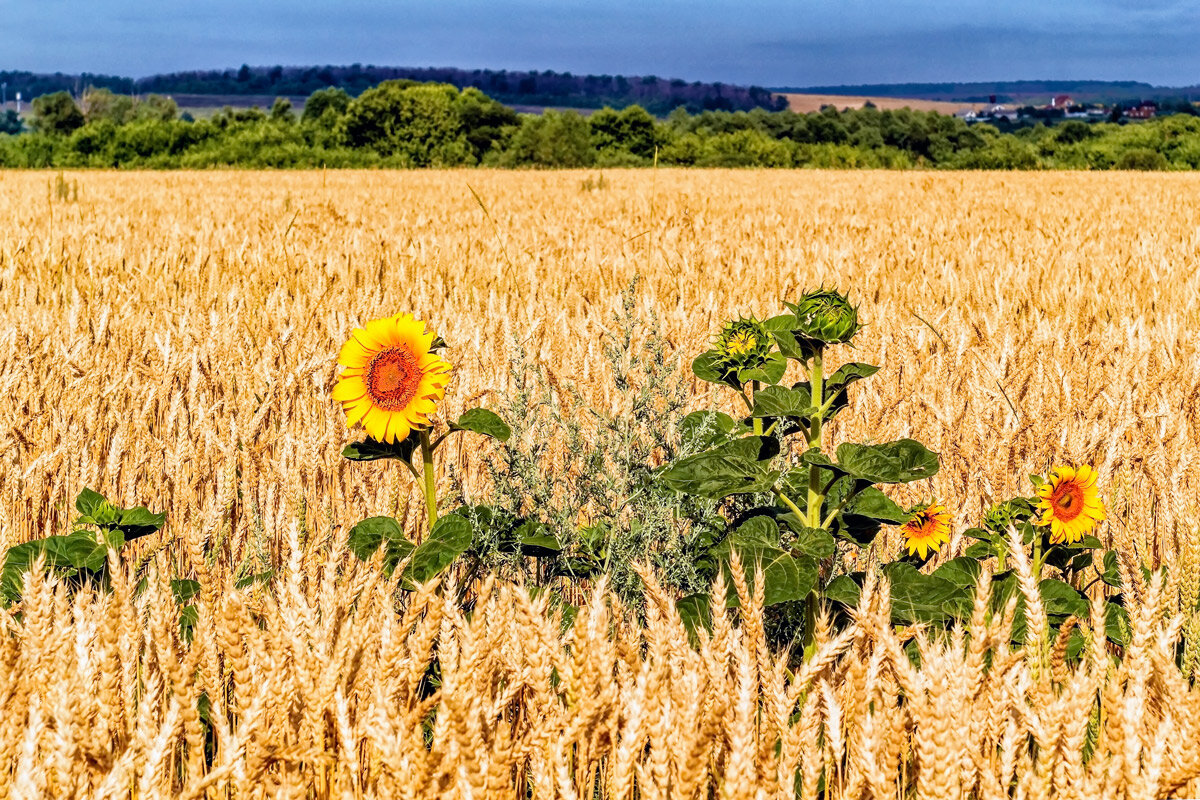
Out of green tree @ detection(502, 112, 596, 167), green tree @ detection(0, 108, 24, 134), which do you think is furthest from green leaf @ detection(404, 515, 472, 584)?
green tree @ detection(0, 108, 24, 134)

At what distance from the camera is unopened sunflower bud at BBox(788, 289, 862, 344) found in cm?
146

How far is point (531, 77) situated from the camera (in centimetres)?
15488

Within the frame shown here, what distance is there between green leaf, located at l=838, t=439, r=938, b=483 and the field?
22cm

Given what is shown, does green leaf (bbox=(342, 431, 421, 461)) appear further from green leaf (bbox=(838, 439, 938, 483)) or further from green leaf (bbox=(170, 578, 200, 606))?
green leaf (bbox=(838, 439, 938, 483))

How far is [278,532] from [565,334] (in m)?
1.40

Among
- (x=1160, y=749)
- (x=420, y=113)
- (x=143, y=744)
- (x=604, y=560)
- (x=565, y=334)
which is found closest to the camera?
(x=1160, y=749)

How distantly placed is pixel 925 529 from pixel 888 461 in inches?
13.0

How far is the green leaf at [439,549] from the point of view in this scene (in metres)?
1.48

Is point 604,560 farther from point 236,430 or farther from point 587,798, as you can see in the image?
point 236,430

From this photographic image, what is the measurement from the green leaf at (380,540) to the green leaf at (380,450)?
101 mm

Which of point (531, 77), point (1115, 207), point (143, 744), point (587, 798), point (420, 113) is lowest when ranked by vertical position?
point (587, 798)

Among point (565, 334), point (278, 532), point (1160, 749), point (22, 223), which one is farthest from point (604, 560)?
point (22, 223)

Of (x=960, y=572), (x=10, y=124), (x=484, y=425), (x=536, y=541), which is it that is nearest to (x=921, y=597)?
(x=960, y=572)

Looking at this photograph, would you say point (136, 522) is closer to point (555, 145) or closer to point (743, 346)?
point (743, 346)
